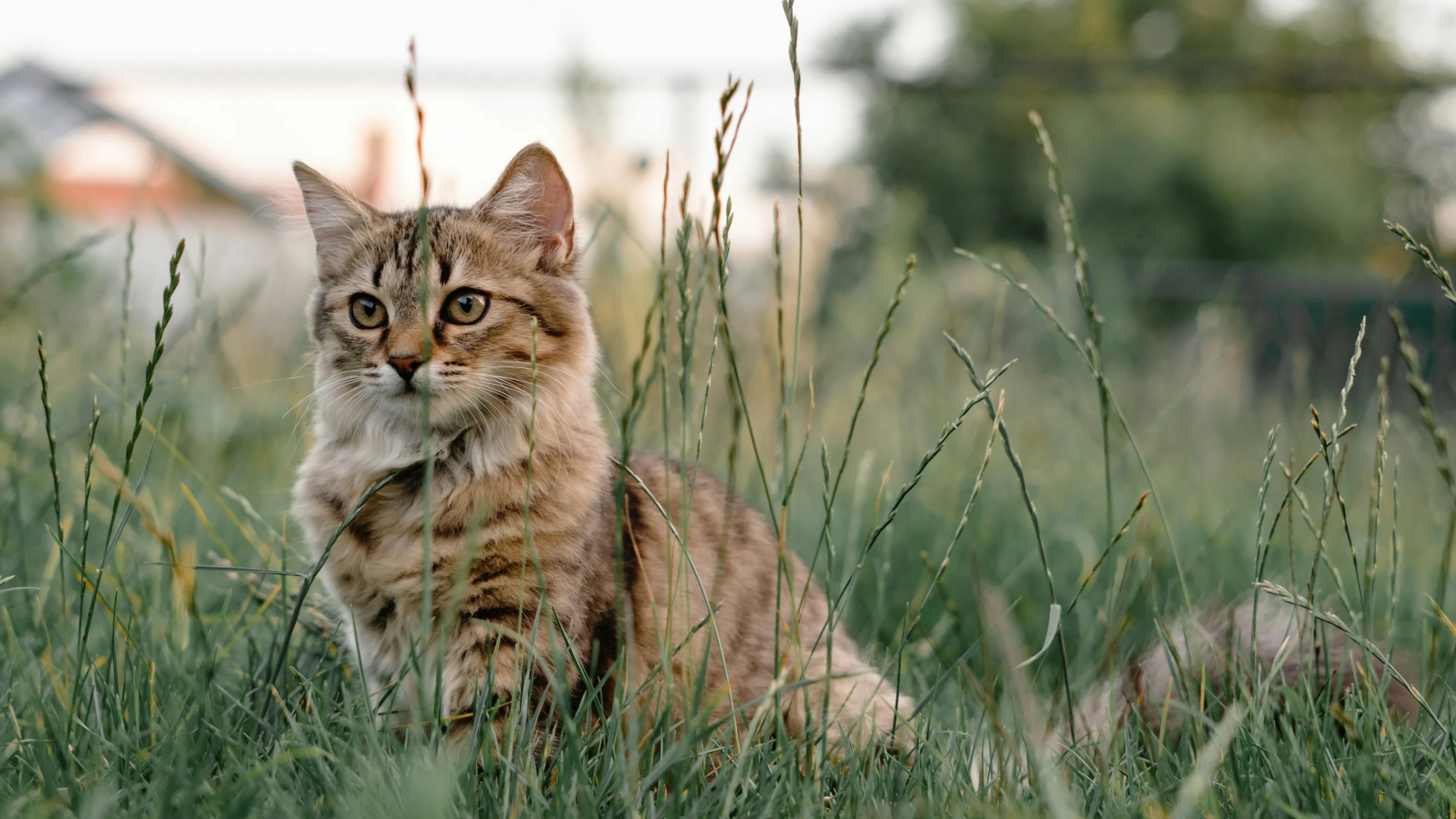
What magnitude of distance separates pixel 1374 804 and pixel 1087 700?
0.65 meters

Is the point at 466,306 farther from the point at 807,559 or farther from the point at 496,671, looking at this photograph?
the point at 807,559

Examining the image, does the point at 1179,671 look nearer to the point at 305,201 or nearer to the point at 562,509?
the point at 562,509

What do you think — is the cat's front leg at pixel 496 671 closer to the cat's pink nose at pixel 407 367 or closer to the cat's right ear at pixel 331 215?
the cat's pink nose at pixel 407 367

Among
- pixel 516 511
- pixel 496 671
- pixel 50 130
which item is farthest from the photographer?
pixel 50 130

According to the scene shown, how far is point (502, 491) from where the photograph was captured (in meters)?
1.51

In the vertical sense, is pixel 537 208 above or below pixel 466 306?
above

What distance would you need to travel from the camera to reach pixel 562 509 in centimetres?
151

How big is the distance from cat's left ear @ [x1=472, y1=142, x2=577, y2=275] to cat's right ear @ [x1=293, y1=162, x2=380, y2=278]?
0.75 ft

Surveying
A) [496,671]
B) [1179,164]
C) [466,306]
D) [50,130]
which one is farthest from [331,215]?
[1179,164]

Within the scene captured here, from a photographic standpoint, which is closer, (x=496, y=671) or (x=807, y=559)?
(x=496, y=671)

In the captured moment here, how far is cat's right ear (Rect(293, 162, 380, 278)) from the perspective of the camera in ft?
5.80

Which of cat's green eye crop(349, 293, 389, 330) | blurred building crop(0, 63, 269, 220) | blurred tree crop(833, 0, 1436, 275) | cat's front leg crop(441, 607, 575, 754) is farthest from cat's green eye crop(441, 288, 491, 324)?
blurred tree crop(833, 0, 1436, 275)

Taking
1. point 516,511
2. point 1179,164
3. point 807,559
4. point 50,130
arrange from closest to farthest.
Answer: point 516,511, point 807,559, point 50,130, point 1179,164

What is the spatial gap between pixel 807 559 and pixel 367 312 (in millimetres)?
1280
